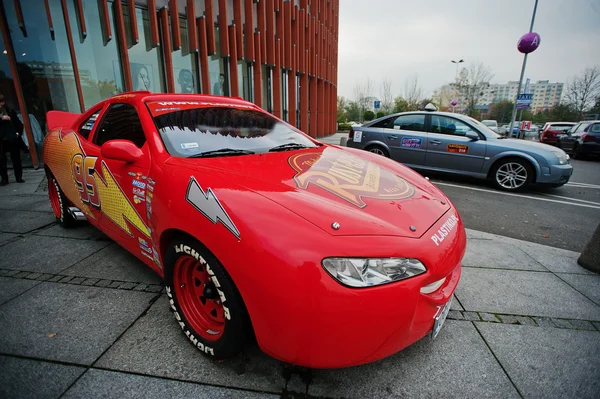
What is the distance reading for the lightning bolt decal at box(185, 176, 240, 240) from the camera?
144cm

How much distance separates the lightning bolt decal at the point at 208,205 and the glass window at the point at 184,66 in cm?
909

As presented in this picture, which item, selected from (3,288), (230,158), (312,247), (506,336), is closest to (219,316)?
(312,247)

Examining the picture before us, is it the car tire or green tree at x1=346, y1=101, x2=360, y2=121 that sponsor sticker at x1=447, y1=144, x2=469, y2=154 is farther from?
green tree at x1=346, y1=101, x2=360, y2=121

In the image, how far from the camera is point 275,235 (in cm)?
134

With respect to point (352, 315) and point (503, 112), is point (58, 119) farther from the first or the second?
point (503, 112)

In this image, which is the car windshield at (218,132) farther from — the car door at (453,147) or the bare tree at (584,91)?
the bare tree at (584,91)

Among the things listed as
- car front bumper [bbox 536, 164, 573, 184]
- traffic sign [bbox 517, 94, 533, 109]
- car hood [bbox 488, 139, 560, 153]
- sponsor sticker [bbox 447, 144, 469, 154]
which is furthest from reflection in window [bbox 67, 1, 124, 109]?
traffic sign [bbox 517, 94, 533, 109]

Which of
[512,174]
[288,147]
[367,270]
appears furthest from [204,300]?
[512,174]

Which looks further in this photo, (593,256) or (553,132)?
(553,132)

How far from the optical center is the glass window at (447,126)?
6.64m

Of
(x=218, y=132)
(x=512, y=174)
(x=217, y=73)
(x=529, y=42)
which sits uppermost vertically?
(x=529, y=42)

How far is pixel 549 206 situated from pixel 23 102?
11.3 metres

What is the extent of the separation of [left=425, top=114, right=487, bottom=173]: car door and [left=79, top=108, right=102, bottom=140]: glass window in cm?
623

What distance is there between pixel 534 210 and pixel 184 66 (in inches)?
385
